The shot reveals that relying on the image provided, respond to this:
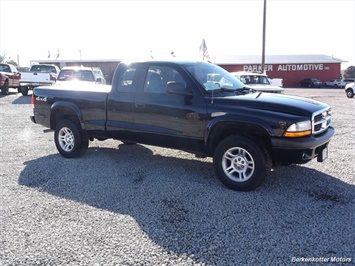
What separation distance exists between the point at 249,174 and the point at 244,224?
1.06 metres

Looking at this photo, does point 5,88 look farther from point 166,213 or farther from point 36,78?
point 166,213

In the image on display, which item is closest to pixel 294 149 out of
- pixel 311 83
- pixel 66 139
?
pixel 66 139

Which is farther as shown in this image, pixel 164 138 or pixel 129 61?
pixel 129 61

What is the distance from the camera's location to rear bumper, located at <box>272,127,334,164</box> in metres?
4.23

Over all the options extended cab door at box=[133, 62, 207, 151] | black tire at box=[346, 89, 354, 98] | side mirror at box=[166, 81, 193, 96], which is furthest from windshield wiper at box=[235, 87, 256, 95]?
black tire at box=[346, 89, 354, 98]

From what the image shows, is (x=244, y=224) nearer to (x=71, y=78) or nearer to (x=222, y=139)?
(x=222, y=139)

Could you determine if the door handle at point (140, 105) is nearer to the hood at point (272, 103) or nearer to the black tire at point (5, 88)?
the hood at point (272, 103)

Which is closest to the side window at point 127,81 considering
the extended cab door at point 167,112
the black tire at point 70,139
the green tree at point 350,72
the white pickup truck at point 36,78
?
the extended cab door at point 167,112

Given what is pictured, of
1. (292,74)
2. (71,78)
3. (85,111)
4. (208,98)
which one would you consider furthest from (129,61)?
(292,74)

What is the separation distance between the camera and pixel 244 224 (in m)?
3.66

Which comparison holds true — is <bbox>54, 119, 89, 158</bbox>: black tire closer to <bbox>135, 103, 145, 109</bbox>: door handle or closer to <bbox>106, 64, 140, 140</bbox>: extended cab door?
<bbox>106, 64, 140, 140</bbox>: extended cab door

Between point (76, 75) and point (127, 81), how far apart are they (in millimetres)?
11377

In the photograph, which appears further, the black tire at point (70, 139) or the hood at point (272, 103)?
the black tire at point (70, 139)

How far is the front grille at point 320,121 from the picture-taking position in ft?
14.7
